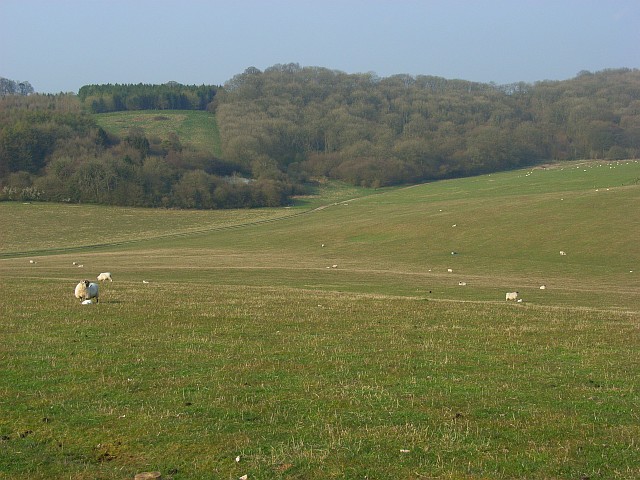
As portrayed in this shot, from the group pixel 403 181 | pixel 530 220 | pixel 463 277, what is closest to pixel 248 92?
pixel 403 181

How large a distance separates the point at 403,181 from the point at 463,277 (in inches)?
4006

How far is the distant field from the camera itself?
162000mm

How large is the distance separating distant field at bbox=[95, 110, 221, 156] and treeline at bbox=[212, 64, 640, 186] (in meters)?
4.32

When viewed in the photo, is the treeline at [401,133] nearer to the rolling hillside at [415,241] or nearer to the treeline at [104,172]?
the treeline at [104,172]

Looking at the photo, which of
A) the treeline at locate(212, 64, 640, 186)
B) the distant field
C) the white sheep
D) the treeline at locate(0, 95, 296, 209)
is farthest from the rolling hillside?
the distant field

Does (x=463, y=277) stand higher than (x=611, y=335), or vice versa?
(x=611, y=335)

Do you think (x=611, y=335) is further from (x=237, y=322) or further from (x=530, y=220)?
(x=530, y=220)

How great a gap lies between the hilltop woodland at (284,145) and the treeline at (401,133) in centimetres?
31

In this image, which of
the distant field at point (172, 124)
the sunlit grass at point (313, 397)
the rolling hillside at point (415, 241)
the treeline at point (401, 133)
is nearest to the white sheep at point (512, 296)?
the rolling hillside at point (415, 241)

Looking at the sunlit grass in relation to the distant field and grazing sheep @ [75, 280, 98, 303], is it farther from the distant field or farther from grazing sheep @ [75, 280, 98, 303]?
the distant field

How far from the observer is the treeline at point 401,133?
15150cm

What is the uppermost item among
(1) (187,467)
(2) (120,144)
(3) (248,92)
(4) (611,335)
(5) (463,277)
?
(3) (248,92)

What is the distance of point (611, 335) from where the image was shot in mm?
17984

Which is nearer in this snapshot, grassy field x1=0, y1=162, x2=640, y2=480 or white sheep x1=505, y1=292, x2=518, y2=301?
grassy field x1=0, y1=162, x2=640, y2=480
